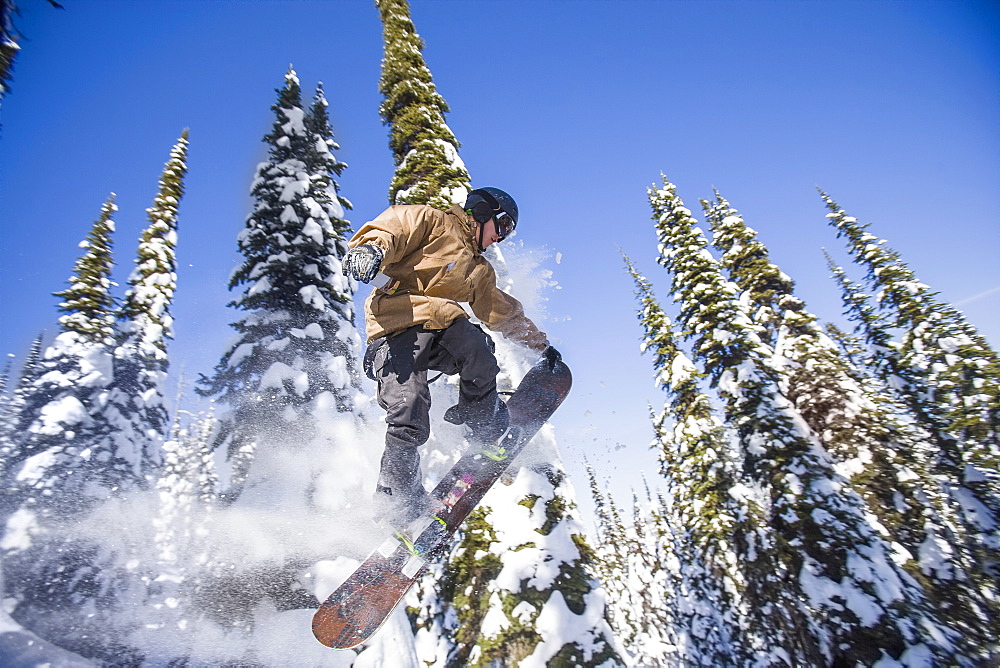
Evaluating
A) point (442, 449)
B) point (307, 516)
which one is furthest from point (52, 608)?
point (442, 449)

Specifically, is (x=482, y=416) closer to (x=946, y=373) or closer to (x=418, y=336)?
(x=418, y=336)

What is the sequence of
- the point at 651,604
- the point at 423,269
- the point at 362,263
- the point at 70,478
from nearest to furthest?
1. the point at 362,263
2. the point at 423,269
3. the point at 70,478
4. the point at 651,604

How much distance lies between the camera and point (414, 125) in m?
9.33

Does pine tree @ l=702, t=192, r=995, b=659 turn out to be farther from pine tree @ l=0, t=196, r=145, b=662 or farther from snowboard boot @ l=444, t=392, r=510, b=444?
pine tree @ l=0, t=196, r=145, b=662

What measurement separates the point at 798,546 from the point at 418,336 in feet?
32.8

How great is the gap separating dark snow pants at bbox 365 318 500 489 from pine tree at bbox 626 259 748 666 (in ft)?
34.6

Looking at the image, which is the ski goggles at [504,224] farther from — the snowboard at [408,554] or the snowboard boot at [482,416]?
the snowboard at [408,554]

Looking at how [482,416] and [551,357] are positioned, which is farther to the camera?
[551,357]

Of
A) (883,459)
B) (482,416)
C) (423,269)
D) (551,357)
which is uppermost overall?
(883,459)

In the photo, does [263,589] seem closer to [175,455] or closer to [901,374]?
[901,374]

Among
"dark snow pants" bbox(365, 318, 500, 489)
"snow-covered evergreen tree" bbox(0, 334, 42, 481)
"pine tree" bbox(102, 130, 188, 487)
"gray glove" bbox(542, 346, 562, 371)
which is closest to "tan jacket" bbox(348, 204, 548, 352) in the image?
"dark snow pants" bbox(365, 318, 500, 489)

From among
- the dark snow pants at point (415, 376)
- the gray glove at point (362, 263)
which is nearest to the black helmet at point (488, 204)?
the dark snow pants at point (415, 376)

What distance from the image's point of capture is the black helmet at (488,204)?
5109mm

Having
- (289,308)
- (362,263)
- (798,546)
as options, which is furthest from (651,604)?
(362,263)
